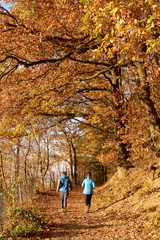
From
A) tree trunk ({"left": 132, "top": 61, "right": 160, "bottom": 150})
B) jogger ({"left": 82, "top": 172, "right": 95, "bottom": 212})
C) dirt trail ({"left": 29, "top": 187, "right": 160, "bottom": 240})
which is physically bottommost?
dirt trail ({"left": 29, "top": 187, "right": 160, "bottom": 240})

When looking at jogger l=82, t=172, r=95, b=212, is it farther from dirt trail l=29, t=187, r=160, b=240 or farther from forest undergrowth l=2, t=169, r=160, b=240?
dirt trail l=29, t=187, r=160, b=240

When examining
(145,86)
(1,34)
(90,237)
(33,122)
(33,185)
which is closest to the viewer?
(90,237)

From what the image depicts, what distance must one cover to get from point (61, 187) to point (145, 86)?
636 centimetres

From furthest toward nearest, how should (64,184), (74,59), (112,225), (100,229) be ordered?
(64,184) → (74,59) → (112,225) → (100,229)

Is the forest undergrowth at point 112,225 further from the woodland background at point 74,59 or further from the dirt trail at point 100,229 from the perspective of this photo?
the woodland background at point 74,59

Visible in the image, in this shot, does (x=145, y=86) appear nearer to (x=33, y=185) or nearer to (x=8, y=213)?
(x=8, y=213)

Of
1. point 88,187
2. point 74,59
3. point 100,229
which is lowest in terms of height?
point 100,229

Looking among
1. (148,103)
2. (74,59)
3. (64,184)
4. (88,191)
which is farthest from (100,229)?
(74,59)

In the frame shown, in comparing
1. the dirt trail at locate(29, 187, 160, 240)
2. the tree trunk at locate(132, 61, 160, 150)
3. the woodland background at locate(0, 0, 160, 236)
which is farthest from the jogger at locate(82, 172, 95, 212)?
the tree trunk at locate(132, 61, 160, 150)

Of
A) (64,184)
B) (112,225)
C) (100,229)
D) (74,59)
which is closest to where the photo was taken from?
(100,229)

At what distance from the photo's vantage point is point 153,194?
7.95 metres

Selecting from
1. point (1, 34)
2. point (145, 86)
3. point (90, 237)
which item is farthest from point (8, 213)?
point (145, 86)

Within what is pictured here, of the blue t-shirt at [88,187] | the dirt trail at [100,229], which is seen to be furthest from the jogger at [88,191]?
the dirt trail at [100,229]

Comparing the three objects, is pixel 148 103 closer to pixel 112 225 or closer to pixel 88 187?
pixel 88 187
